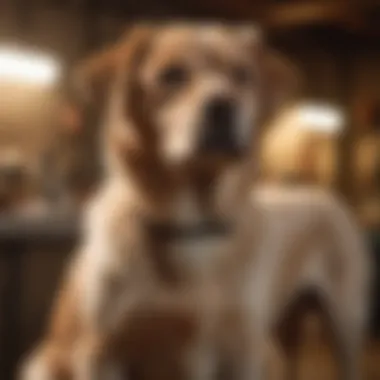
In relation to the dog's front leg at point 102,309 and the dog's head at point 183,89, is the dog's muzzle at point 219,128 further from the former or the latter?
the dog's front leg at point 102,309

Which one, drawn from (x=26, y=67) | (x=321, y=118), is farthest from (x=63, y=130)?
(x=321, y=118)

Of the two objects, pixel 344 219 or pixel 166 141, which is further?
pixel 344 219

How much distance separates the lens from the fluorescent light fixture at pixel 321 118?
1.00 m

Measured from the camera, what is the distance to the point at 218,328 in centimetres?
95

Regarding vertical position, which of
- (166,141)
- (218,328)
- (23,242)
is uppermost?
(166,141)

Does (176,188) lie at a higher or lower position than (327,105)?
lower

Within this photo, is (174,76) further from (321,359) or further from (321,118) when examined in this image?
(321,359)

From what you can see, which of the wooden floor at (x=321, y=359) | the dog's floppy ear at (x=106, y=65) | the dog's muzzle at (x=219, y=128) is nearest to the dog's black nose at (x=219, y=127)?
the dog's muzzle at (x=219, y=128)

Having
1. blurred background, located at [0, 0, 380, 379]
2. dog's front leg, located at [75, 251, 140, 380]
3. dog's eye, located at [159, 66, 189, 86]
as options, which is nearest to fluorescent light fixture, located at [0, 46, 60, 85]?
blurred background, located at [0, 0, 380, 379]

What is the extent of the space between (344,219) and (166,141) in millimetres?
273

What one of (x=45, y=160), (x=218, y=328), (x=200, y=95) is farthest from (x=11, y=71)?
(x=218, y=328)

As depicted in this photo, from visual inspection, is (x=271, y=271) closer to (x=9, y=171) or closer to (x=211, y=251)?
(x=211, y=251)

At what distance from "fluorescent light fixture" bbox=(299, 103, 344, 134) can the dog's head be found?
70mm

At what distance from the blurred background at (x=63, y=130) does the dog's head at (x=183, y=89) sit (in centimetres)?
3
